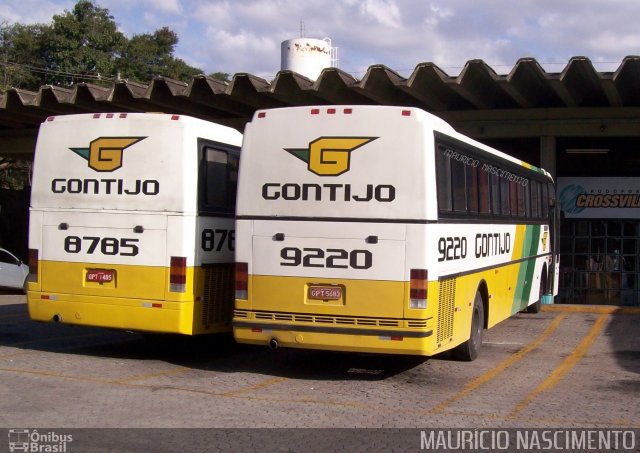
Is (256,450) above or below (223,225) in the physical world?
below

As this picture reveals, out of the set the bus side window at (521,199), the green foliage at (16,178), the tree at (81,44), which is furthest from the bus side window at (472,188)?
the tree at (81,44)

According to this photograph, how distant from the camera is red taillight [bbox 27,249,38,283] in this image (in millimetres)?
10945

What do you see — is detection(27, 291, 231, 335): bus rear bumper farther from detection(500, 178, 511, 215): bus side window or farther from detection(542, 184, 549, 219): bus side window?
detection(542, 184, 549, 219): bus side window

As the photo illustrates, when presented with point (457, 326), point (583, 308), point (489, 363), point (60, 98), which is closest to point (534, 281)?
point (583, 308)

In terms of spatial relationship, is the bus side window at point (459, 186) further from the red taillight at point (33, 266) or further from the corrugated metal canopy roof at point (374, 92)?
the corrugated metal canopy roof at point (374, 92)

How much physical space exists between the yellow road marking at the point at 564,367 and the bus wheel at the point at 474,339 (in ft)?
3.68

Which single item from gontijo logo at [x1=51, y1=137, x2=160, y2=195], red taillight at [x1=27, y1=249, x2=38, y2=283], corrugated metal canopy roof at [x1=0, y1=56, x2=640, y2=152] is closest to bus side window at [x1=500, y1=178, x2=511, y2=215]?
corrugated metal canopy roof at [x1=0, y1=56, x2=640, y2=152]

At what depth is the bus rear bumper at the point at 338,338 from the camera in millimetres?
9172

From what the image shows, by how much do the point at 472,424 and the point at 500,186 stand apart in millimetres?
5849

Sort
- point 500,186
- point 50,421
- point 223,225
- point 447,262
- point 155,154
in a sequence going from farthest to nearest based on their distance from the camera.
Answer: point 500,186 < point 223,225 < point 155,154 < point 447,262 < point 50,421

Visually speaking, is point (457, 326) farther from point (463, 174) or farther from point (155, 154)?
point (155, 154)

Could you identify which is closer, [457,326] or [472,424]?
[472,424]

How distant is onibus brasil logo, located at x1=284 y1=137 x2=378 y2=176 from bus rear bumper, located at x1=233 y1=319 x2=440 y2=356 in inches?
72.1

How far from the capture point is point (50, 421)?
290 inches
